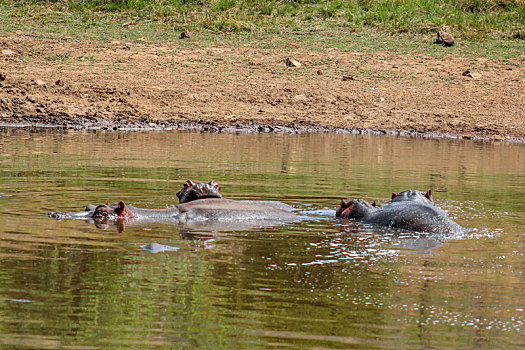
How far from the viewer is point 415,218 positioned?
26.7 feet

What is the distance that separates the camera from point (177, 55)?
69.6 ft

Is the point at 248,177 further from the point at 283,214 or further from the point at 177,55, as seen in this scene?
the point at 177,55

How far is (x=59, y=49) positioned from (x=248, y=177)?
34.8 ft

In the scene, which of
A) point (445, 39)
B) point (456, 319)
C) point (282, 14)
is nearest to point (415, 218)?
point (456, 319)

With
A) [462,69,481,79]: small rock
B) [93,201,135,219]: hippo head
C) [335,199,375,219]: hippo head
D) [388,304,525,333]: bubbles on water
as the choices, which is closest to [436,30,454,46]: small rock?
[462,69,481,79]: small rock

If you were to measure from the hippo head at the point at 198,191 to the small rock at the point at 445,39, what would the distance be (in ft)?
49.7

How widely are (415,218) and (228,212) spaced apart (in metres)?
1.71

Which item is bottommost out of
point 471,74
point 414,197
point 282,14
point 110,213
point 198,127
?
point 110,213

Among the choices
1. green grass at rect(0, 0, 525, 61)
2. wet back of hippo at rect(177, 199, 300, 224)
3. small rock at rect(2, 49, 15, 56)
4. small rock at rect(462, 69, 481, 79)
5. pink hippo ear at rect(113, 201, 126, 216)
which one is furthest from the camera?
green grass at rect(0, 0, 525, 61)

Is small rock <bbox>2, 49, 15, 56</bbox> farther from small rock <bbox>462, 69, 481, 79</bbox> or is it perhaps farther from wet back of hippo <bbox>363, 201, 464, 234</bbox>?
wet back of hippo <bbox>363, 201, 464, 234</bbox>

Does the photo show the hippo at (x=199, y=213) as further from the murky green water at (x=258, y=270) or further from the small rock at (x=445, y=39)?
the small rock at (x=445, y=39)

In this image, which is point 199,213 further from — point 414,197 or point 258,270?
point 258,270

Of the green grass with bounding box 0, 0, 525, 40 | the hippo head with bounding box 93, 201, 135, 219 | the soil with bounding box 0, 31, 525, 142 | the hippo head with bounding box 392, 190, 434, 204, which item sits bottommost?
the hippo head with bounding box 93, 201, 135, 219

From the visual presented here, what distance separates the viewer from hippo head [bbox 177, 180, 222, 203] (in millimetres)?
8602
